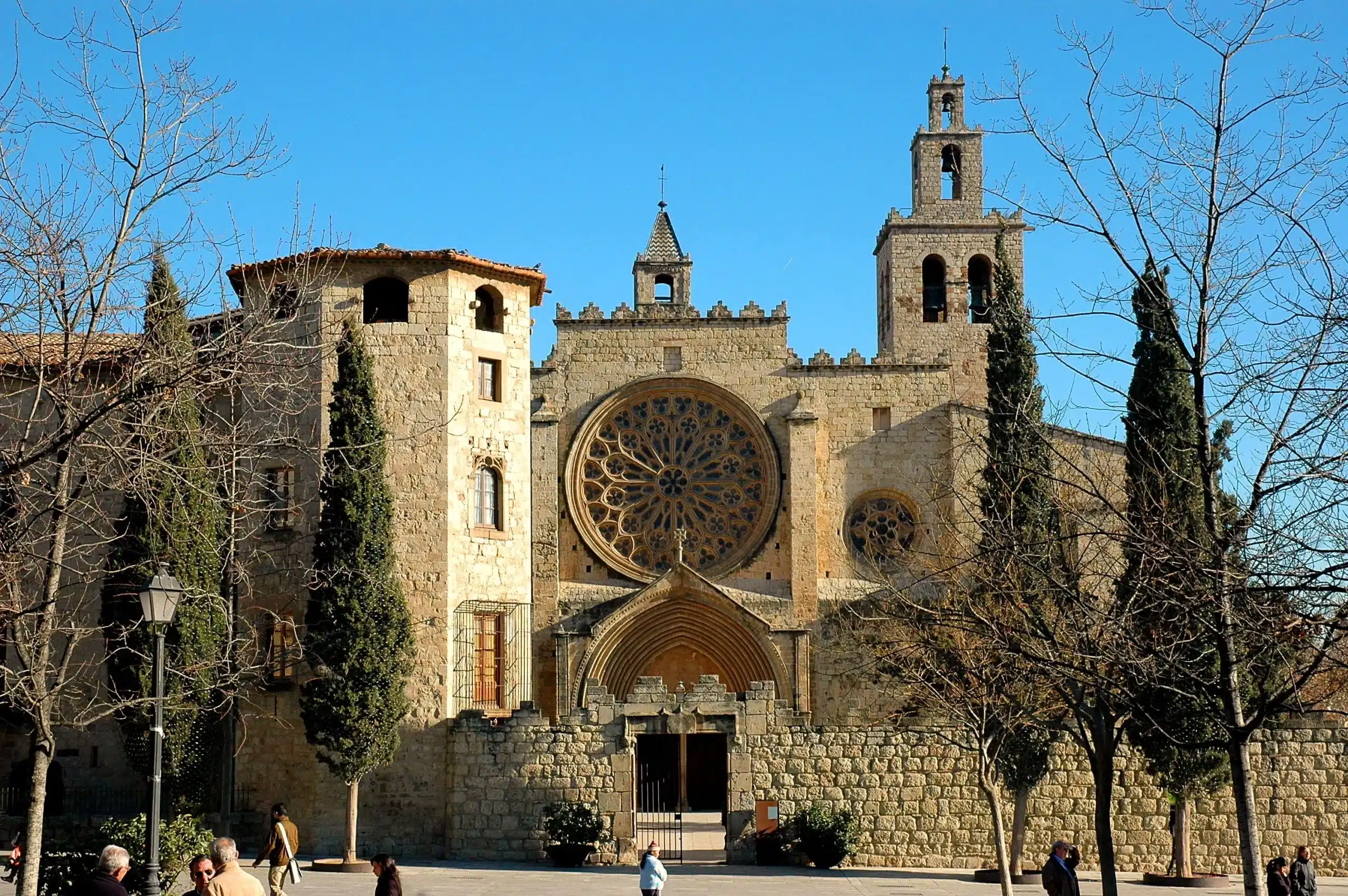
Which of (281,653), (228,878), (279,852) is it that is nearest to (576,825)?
(281,653)

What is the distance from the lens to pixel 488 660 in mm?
28641

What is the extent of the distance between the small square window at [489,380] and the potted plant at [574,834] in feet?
25.4

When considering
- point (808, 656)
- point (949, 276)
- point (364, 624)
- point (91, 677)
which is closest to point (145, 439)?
point (364, 624)

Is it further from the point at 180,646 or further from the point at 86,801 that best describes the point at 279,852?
the point at 86,801

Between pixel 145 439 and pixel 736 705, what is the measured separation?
16.0m

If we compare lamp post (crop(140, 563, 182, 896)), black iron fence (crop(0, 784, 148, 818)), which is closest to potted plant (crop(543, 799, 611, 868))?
black iron fence (crop(0, 784, 148, 818))

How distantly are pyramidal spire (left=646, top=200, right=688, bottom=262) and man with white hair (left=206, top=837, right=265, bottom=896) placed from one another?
32.5m

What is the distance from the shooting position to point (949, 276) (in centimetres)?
4003

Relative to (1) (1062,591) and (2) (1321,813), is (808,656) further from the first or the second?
(1) (1062,591)

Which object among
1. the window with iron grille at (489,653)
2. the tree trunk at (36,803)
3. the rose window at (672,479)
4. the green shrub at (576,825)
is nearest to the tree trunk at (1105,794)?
the tree trunk at (36,803)

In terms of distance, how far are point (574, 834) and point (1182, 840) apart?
9295mm

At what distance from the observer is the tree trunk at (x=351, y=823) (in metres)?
25.2

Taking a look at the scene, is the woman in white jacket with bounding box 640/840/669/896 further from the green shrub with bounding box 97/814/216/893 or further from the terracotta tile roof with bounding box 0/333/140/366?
the terracotta tile roof with bounding box 0/333/140/366

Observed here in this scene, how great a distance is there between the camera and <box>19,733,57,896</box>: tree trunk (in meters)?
14.0
